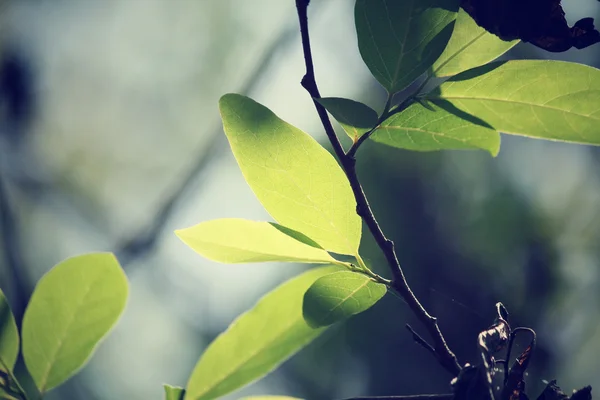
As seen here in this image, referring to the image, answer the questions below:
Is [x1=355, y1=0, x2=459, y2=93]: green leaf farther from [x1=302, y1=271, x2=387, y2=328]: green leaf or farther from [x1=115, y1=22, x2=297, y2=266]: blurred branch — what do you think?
[x1=115, y1=22, x2=297, y2=266]: blurred branch

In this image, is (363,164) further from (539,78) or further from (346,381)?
(539,78)

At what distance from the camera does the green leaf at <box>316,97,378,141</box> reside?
35cm

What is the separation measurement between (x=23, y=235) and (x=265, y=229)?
233 centimetres

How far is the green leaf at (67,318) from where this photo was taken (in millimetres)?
446

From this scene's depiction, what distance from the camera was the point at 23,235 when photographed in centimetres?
231

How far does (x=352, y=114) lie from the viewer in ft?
1.20

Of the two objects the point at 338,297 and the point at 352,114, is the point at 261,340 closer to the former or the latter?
the point at 338,297

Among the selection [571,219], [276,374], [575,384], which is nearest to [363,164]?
[571,219]

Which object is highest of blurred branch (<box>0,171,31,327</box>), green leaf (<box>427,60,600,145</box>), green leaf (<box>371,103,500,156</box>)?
green leaf (<box>427,60,600,145</box>)

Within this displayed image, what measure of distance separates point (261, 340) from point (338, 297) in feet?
0.34

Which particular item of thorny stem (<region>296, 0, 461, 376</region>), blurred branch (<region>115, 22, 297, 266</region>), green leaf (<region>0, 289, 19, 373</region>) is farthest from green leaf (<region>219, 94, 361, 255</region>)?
blurred branch (<region>115, 22, 297, 266</region>)

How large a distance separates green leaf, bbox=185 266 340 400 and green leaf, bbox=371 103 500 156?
150 millimetres

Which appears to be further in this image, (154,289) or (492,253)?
(492,253)

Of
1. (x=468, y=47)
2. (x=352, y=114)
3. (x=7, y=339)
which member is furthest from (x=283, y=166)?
(x=7, y=339)
